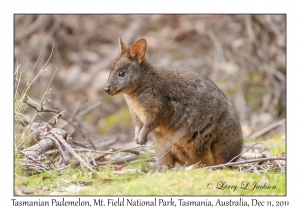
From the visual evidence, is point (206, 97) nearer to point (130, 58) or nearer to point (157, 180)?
point (130, 58)

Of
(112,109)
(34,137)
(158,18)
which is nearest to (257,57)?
(112,109)

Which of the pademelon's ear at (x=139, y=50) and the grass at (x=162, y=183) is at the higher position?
the pademelon's ear at (x=139, y=50)

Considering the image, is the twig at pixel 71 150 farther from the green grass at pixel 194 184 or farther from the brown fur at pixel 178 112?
the brown fur at pixel 178 112

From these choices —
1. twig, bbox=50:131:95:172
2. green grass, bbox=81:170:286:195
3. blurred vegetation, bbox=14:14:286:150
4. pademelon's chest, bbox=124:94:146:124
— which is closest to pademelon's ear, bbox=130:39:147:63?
pademelon's chest, bbox=124:94:146:124

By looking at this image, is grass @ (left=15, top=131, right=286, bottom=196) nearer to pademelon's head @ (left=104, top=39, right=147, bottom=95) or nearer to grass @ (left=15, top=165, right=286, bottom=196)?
grass @ (left=15, top=165, right=286, bottom=196)

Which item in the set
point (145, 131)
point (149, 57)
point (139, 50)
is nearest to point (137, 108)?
point (145, 131)

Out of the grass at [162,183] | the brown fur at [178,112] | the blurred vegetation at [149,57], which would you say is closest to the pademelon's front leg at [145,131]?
the brown fur at [178,112]

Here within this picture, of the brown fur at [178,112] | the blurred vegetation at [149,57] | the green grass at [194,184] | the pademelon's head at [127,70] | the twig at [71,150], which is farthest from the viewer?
the blurred vegetation at [149,57]
